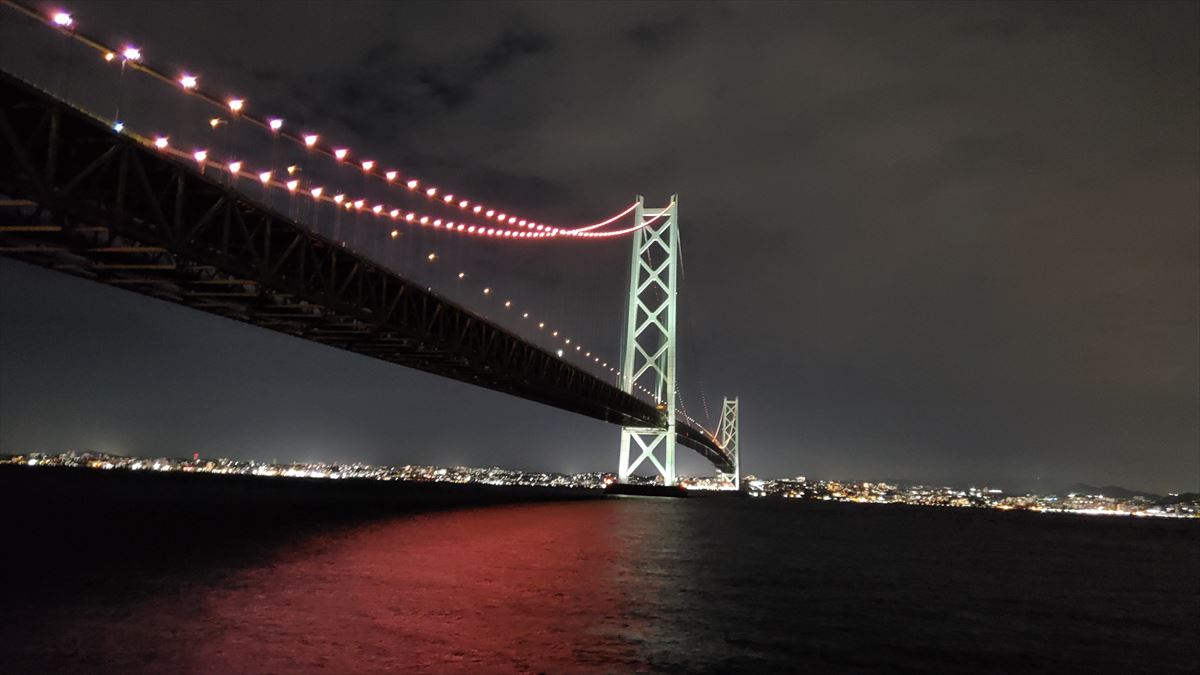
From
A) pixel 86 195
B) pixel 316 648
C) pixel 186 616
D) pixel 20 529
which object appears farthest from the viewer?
pixel 20 529

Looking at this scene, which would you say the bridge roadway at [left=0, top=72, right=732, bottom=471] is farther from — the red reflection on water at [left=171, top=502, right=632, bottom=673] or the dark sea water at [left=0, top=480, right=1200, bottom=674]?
the red reflection on water at [left=171, top=502, right=632, bottom=673]

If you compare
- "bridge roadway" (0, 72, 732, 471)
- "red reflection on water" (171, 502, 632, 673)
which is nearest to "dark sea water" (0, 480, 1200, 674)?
"red reflection on water" (171, 502, 632, 673)

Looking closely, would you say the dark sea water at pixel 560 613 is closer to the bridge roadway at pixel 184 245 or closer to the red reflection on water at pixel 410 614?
the red reflection on water at pixel 410 614

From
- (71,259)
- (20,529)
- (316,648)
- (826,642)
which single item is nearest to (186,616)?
(316,648)

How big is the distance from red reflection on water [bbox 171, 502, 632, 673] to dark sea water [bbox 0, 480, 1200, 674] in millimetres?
52

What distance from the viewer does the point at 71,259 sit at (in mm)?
21562

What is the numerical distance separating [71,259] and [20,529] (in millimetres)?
12483

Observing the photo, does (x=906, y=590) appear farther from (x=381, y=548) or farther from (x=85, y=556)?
(x=85, y=556)

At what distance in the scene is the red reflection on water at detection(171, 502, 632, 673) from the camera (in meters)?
9.96

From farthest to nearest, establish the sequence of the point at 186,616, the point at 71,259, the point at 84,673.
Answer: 1. the point at 71,259
2. the point at 186,616
3. the point at 84,673

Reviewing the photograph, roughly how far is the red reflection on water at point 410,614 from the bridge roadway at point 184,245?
7.89 meters

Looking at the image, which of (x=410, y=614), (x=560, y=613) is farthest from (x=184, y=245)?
(x=560, y=613)

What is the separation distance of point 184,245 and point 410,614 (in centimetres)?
1157

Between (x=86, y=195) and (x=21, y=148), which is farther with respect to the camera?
(x=86, y=195)
